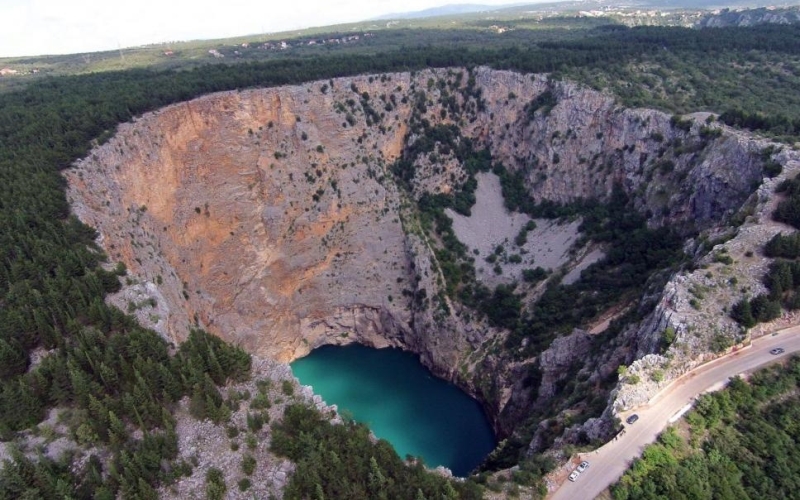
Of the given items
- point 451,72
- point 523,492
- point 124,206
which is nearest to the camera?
point 523,492

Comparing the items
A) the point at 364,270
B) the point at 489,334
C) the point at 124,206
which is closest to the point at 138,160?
the point at 124,206

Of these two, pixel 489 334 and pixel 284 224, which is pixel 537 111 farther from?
pixel 284 224

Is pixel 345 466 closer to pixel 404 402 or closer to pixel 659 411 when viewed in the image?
pixel 659 411

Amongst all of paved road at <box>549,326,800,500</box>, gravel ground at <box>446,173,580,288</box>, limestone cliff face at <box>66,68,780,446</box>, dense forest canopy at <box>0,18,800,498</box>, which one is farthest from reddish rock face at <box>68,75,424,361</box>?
paved road at <box>549,326,800,500</box>

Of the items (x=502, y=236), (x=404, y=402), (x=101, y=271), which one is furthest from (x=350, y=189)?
(x=101, y=271)

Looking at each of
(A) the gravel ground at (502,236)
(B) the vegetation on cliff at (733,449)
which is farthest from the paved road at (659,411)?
(A) the gravel ground at (502,236)

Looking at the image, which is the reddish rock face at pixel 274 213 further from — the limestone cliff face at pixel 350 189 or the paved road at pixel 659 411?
the paved road at pixel 659 411

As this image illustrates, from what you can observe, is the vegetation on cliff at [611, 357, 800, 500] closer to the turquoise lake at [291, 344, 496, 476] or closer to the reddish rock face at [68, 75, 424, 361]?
the turquoise lake at [291, 344, 496, 476]
